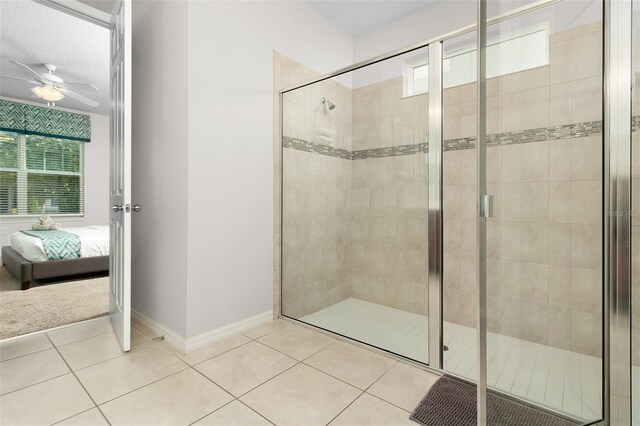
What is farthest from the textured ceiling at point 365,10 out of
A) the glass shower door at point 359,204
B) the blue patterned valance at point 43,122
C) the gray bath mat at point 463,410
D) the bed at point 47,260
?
the blue patterned valance at point 43,122

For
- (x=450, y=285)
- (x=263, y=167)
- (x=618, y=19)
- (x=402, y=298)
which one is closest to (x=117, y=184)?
(x=263, y=167)

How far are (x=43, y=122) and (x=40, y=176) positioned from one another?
981 millimetres

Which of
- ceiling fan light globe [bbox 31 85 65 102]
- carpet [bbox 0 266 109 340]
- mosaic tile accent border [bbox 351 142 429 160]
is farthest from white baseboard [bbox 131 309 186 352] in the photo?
ceiling fan light globe [bbox 31 85 65 102]

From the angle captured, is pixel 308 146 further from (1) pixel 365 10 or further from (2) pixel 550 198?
(2) pixel 550 198

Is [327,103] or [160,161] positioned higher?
[327,103]

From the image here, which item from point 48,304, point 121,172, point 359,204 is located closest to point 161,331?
point 121,172

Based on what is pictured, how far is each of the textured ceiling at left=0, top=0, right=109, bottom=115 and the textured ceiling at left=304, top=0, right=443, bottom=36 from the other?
7.97 feet

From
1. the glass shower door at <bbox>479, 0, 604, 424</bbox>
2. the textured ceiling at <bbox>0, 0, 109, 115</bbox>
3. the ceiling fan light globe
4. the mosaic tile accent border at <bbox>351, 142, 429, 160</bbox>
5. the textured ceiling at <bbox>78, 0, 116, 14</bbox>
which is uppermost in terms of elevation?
the textured ceiling at <bbox>0, 0, 109, 115</bbox>

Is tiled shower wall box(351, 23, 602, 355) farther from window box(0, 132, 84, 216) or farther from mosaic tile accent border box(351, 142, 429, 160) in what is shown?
window box(0, 132, 84, 216)

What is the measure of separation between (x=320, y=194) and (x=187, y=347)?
141 cm

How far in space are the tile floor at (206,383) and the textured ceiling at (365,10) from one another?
289cm

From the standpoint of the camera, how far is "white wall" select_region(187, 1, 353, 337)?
2.01m

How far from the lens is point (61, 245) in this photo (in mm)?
3729

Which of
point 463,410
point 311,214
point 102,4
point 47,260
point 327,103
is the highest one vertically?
point 102,4
